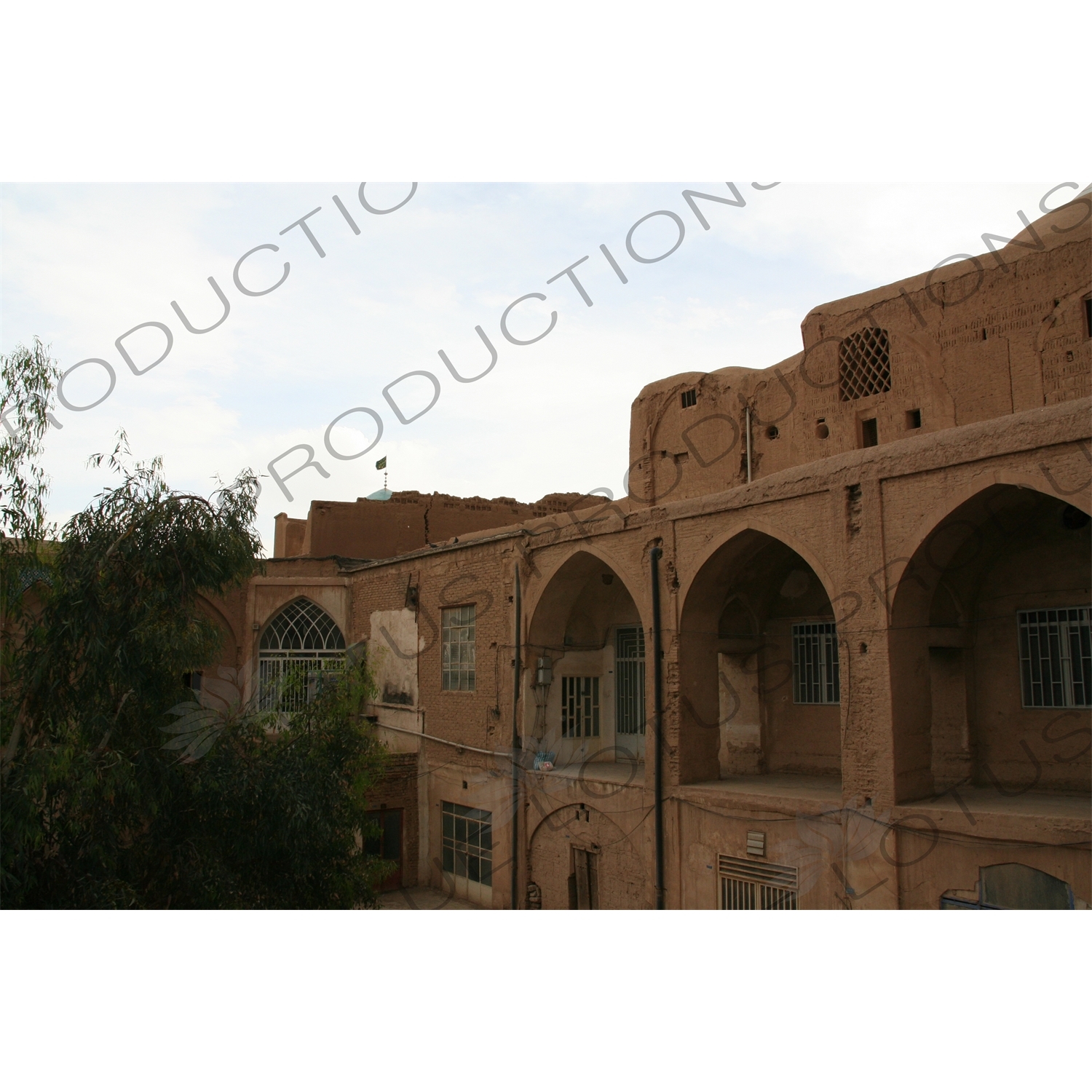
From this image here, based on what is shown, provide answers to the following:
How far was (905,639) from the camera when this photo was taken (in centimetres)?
973

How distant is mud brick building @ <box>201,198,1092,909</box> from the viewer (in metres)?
9.36

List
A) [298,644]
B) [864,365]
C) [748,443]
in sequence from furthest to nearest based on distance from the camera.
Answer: [298,644] → [748,443] → [864,365]

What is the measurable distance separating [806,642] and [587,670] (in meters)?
3.53

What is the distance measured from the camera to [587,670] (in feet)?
48.5

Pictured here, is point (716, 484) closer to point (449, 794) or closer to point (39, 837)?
point (449, 794)

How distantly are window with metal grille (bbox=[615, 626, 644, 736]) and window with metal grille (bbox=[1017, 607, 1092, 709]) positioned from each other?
548 centimetres

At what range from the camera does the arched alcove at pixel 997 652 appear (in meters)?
9.70

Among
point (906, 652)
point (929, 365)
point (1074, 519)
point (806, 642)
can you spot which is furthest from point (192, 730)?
point (929, 365)

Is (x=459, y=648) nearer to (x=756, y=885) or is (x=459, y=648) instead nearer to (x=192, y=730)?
(x=756, y=885)

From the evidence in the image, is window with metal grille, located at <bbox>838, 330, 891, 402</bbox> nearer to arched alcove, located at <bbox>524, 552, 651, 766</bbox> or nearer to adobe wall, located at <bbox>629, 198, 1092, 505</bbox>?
adobe wall, located at <bbox>629, 198, 1092, 505</bbox>

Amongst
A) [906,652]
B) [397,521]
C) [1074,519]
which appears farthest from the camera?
[397,521]

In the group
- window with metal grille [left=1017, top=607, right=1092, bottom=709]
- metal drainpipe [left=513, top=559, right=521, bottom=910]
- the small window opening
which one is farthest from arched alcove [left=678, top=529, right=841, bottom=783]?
metal drainpipe [left=513, top=559, right=521, bottom=910]

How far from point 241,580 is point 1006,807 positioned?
7683 mm

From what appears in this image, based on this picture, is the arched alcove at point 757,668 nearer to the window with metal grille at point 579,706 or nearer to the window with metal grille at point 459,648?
the window with metal grille at point 579,706
